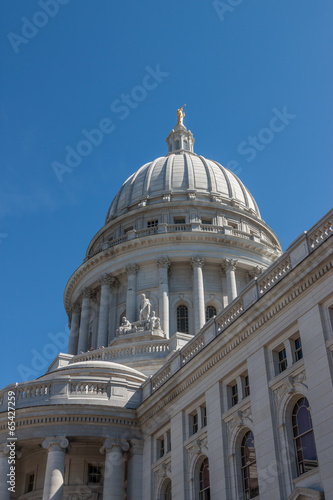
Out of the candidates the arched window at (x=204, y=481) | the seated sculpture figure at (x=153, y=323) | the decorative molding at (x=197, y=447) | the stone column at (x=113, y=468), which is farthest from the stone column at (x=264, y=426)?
the seated sculpture figure at (x=153, y=323)

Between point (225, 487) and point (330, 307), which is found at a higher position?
point (330, 307)

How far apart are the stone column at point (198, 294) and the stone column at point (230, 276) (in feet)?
7.80

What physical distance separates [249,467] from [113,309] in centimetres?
4004

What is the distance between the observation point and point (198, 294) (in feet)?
196

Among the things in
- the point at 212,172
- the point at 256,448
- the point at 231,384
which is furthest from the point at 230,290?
the point at 256,448

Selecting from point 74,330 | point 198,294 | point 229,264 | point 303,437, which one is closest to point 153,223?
point 229,264

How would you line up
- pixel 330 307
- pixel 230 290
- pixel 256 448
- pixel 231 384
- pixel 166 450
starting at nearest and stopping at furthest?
pixel 330 307 < pixel 256 448 < pixel 231 384 < pixel 166 450 < pixel 230 290

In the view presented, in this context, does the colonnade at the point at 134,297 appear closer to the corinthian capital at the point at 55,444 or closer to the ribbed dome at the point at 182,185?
the ribbed dome at the point at 182,185

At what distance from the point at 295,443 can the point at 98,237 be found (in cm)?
5353

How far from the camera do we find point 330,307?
22000mm

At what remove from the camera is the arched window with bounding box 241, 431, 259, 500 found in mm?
23842

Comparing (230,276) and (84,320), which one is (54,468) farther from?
(84,320)

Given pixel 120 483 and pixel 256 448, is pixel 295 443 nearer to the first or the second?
pixel 256 448

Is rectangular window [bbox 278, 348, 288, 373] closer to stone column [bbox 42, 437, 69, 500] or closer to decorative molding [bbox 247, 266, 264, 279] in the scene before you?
stone column [bbox 42, 437, 69, 500]
